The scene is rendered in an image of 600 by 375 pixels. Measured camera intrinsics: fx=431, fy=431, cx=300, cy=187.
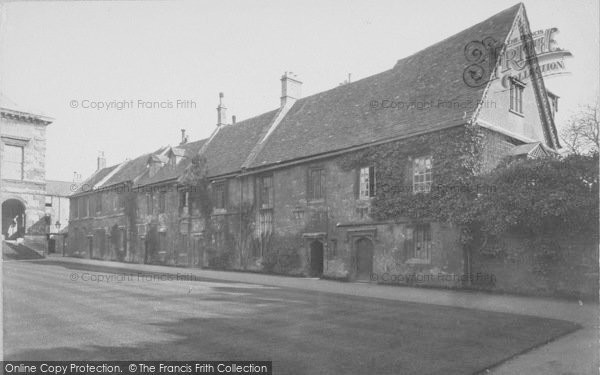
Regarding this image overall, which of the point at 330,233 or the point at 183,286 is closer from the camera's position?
the point at 183,286

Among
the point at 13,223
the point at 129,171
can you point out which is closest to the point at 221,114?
the point at 129,171

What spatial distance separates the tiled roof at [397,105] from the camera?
17594mm

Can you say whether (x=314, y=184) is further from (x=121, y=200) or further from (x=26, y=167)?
(x=121, y=200)

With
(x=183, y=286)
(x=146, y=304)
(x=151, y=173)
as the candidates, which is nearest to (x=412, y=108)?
(x=183, y=286)

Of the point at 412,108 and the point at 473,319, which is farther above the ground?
the point at 412,108

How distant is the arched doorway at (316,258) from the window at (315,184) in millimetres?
2288

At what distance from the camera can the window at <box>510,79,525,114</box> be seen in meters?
18.9

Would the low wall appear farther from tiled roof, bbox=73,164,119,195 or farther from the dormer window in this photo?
tiled roof, bbox=73,164,119,195

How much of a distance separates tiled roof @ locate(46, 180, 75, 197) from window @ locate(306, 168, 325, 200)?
4913 centimetres

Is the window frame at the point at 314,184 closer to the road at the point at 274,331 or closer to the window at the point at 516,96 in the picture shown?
the road at the point at 274,331

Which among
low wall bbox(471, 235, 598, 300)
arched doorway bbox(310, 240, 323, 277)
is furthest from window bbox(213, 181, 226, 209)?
low wall bbox(471, 235, 598, 300)

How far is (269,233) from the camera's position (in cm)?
2372

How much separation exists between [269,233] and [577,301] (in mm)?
14583

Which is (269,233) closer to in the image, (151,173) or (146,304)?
(146,304)
